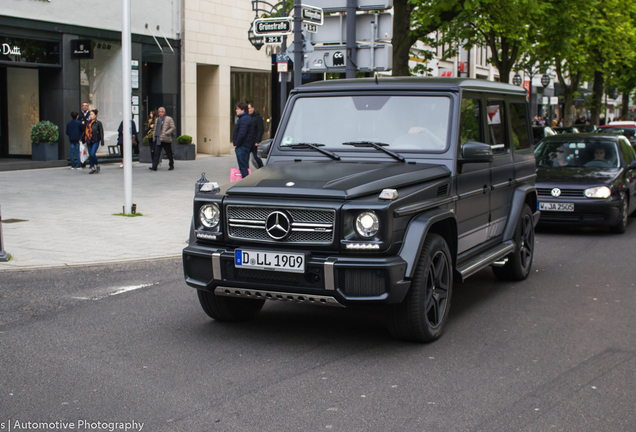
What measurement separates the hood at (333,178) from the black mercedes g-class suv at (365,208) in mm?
11

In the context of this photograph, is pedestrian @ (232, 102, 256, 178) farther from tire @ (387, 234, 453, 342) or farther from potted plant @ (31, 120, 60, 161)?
tire @ (387, 234, 453, 342)

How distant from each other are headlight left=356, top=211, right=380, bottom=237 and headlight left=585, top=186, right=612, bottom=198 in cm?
779

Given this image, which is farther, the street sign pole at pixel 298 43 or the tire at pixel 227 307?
the street sign pole at pixel 298 43

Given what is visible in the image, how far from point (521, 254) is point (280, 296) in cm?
391

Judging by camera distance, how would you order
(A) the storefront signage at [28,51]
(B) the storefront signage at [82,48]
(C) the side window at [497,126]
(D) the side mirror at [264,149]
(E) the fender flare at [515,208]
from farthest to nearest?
(B) the storefront signage at [82,48], (A) the storefront signage at [28,51], (E) the fender flare at [515,208], (C) the side window at [497,126], (D) the side mirror at [264,149]

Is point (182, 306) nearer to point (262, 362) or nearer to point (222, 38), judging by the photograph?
point (262, 362)

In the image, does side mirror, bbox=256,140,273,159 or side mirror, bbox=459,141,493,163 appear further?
side mirror, bbox=256,140,273,159

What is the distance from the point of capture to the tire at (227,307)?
619 centimetres

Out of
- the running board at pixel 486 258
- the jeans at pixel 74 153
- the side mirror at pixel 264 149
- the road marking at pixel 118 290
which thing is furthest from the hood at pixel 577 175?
the jeans at pixel 74 153

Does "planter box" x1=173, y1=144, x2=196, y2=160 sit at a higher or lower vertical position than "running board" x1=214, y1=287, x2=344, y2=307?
lower

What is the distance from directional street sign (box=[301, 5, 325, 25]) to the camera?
12.2 meters

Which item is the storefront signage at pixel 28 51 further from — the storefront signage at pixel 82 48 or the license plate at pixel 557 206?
the license plate at pixel 557 206

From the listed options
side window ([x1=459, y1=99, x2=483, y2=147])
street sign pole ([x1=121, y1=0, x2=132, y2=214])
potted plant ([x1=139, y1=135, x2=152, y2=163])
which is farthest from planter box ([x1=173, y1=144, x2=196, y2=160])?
side window ([x1=459, y1=99, x2=483, y2=147])

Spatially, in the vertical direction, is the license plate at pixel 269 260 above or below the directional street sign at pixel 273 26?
below
